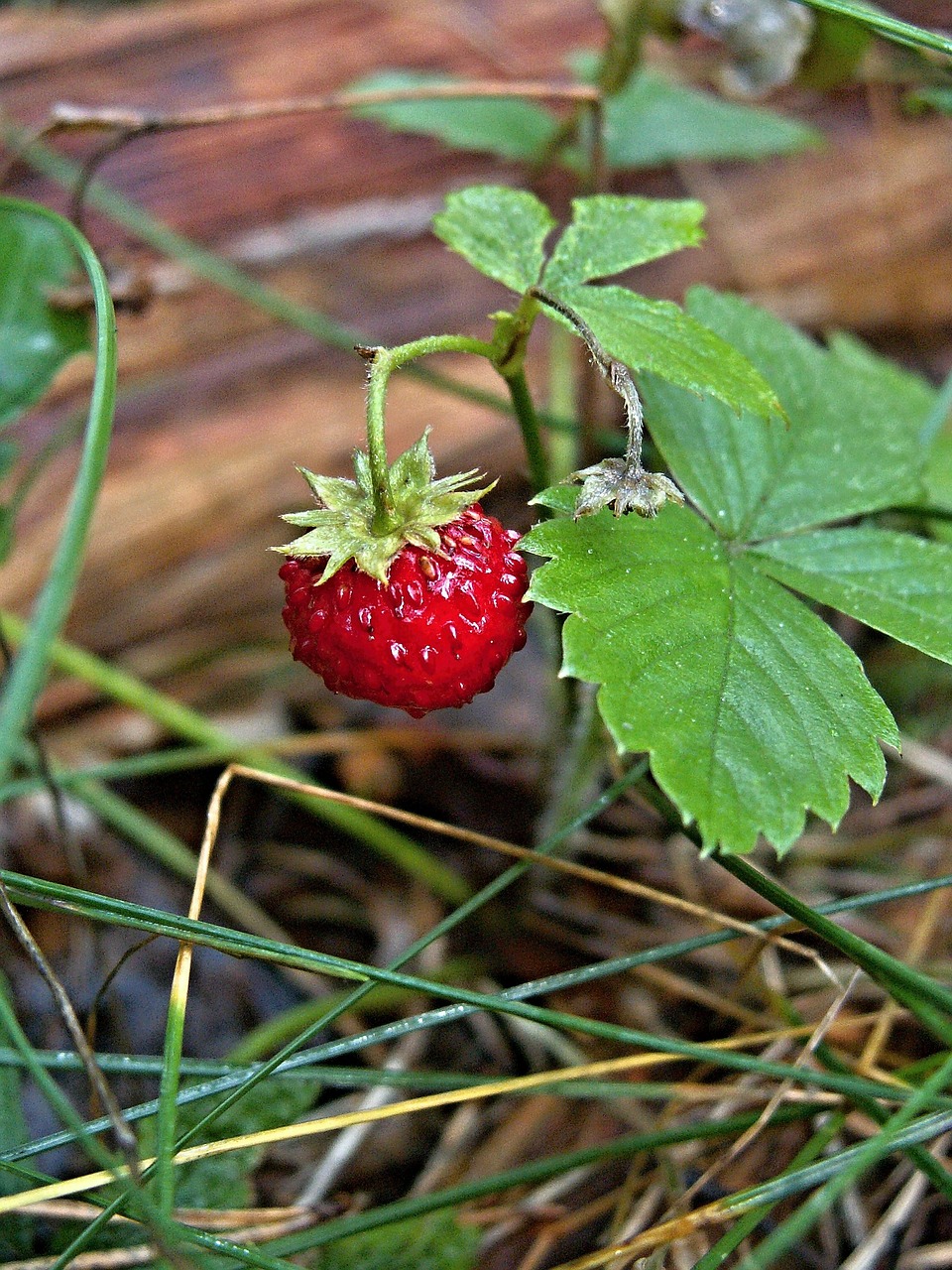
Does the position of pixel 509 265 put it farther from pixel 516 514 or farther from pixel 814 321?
pixel 814 321

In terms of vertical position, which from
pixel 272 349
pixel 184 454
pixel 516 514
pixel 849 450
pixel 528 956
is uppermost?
pixel 849 450

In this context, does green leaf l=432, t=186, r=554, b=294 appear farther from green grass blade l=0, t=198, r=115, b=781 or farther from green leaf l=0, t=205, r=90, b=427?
green leaf l=0, t=205, r=90, b=427

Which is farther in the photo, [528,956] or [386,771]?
[386,771]

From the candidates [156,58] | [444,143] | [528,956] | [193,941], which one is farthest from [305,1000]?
[156,58]

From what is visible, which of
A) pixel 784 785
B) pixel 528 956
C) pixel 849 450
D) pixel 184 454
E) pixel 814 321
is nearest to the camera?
pixel 784 785

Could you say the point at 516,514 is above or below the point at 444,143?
below

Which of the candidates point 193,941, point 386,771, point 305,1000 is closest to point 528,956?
point 305,1000

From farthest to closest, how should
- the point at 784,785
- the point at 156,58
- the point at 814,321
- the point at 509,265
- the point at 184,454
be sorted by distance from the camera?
the point at 814,321, the point at 156,58, the point at 184,454, the point at 509,265, the point at 784,785

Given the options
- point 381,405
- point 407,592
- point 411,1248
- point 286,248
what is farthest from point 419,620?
point 286,248
